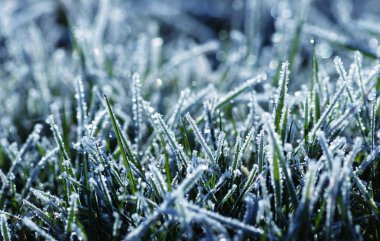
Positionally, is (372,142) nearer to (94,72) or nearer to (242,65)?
(242,65)

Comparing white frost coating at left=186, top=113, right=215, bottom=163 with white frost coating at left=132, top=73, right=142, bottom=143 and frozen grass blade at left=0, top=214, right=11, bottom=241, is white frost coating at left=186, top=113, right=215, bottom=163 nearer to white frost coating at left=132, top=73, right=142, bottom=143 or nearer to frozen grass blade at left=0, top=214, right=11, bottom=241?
white frost coating at left=132, top=73, right=142, bottom=143

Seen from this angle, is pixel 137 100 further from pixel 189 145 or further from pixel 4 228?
pixel 4 228

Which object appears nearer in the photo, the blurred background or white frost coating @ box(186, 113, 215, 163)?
white frost coating @ box(186, 113, 215, 163)

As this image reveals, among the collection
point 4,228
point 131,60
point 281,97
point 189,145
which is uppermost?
point 131,60

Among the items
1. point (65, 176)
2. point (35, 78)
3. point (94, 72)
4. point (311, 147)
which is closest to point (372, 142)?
point (311, 147)

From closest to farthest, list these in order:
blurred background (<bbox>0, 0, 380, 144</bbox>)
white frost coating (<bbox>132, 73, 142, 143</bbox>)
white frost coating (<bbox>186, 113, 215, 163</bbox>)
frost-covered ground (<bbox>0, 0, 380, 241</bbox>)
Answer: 1. frost-covered ground (<bbox>0, 0, 380, 241</bbox>)
2. white frost coating (<bbox>186, 113, 215, 163</bbox>)
3. white frost coating (<bbox>132, 73, 142, 143</bbox>)
4. blurred background (<bbox>0, 0, 380, 144</bbox>)

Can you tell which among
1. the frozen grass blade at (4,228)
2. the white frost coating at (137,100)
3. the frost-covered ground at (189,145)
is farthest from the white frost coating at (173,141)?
the frozen grass blade at (4,228)

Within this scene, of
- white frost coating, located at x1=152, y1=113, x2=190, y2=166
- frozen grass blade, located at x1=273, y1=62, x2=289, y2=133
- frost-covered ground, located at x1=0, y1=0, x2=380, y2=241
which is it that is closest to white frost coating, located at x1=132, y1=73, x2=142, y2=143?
frost-covered ground, located at x1=0, y1=0, x2=380, y2=241

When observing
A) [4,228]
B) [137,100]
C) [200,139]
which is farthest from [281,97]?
[4,228]
